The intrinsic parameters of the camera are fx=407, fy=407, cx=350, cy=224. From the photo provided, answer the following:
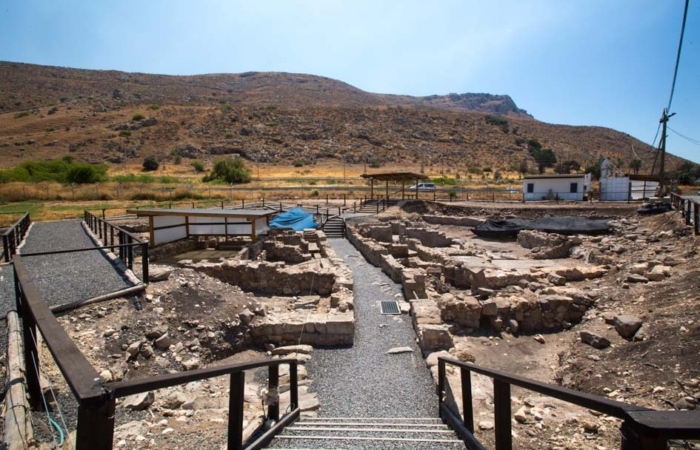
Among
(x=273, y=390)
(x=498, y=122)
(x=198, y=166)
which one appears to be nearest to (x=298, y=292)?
(x=273, y=390)

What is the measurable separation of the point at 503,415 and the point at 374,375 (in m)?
4.39

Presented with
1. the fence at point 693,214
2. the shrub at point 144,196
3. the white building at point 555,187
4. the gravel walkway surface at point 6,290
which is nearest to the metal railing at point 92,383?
the gravel walkway surface at point 6,290

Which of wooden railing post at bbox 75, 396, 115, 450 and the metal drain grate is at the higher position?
wooden railing post at bbox 75, 396, 115, 450

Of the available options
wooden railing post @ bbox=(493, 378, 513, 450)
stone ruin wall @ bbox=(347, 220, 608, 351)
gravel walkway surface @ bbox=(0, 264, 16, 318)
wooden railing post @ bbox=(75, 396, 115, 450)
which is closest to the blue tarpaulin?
stone ruin wall @ bbox=(347, 220, 608, 351)

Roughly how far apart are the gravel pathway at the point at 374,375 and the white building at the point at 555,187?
35468mm

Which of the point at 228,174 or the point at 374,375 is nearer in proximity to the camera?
the point at 374,375

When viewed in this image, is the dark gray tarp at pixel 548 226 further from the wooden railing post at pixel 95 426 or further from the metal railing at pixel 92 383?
the wooden railing post at pixel 95 426

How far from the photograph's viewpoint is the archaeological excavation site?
335 cm

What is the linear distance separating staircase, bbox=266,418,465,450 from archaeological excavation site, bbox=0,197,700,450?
27 millimetres

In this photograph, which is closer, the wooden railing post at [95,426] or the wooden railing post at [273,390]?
the wooden railing post at [95,426]

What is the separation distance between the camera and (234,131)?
266ft

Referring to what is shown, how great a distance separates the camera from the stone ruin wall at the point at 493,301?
933 centimetres

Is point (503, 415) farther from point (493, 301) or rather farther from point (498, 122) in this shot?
point (498, 122)

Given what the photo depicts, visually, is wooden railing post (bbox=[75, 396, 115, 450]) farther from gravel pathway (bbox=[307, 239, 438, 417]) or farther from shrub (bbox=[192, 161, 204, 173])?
shrub (bbox=[192, 161, 204, 173])
